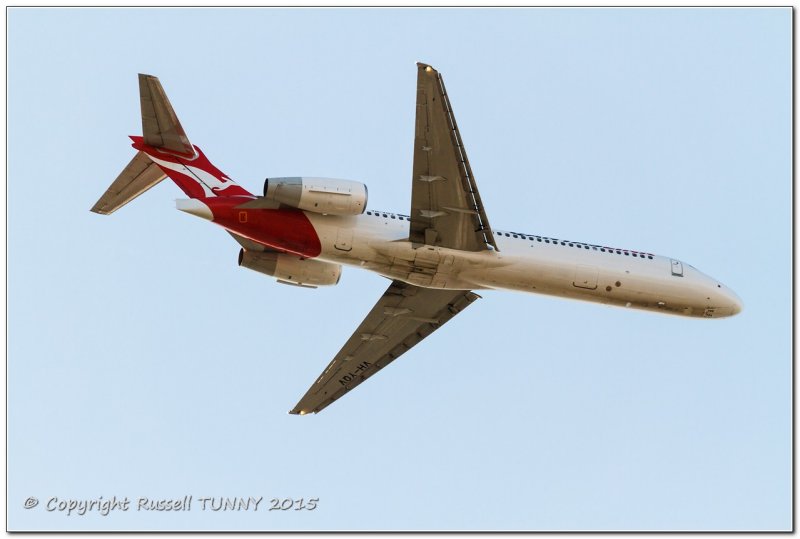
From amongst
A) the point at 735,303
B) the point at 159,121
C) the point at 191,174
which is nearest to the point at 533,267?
the point at 735,303

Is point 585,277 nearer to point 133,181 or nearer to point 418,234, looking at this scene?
point 418,234

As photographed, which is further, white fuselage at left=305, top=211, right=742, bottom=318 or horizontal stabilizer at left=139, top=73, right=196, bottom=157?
white fuselage at left=305, top=211, right=742, bottom=318

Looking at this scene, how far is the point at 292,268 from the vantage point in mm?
38781

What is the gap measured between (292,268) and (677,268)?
12.0 meters

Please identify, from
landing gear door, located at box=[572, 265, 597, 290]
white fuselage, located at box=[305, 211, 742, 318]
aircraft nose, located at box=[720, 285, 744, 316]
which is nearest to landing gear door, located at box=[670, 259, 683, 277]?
white fuselage, located at box=[305, 211, 742, 318]

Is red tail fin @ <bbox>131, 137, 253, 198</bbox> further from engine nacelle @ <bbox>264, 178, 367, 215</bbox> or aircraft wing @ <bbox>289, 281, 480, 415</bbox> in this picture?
aircraft wing @ <bbox>289, 281, 480, 415</bbox>

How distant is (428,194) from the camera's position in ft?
119

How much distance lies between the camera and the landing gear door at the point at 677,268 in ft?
130

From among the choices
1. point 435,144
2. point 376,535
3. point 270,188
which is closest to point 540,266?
point 435,144

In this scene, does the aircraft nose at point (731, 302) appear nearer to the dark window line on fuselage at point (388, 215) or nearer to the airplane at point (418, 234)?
the airplane at point (418, 234)

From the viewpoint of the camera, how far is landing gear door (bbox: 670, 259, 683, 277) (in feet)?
130

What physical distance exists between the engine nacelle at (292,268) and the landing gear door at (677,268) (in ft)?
34.1

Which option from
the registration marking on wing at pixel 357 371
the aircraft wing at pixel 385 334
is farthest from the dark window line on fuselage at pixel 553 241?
the registration marking on wing at pixel 357 371

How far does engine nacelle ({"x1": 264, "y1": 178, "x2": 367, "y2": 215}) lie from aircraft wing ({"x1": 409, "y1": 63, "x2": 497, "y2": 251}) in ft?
5.32
